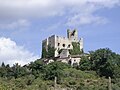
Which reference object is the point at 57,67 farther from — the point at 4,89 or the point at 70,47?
the point at 4,89

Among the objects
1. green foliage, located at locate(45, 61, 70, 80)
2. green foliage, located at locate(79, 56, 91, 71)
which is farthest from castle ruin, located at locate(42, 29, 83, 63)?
green foliage, located at locate(45, 61, 70, 80)

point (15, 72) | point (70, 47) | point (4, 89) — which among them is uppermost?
point (70, 47)

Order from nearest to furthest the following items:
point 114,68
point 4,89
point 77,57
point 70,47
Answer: point 4,89 → point 114,68 → point 77,57 → point 70,47

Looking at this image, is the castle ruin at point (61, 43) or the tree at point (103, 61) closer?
the tree at point (103, 61)

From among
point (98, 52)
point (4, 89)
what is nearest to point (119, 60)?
point (98, 52)

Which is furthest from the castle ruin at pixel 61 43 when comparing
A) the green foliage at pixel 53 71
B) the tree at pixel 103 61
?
the green foliage at pixel 53 71

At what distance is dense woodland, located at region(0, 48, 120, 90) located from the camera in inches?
2248

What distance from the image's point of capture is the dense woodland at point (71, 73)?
5709 cm

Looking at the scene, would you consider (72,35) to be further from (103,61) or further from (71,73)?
(71,73)

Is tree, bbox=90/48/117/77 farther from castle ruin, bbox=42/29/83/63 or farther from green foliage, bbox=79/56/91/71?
castle ruin, bbox=42/29/83/63

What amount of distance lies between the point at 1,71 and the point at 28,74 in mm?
5142

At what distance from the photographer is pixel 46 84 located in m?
57.0

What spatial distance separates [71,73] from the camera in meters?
66.2

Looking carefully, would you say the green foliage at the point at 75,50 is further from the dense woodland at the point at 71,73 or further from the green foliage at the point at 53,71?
the green foliage at the point at 53,71
